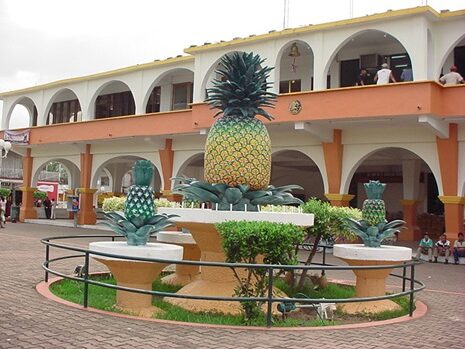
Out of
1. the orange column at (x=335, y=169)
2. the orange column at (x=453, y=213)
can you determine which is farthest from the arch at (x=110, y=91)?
the orange column at (x=453, y=213)

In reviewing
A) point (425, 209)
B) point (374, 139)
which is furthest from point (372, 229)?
point (425, 209)

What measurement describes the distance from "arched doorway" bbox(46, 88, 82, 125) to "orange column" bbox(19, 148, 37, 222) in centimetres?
275

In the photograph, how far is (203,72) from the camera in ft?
72.6

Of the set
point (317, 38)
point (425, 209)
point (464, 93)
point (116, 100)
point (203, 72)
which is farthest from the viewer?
point (116, 100)

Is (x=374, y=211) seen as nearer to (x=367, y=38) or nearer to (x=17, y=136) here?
(x=367, y=38)

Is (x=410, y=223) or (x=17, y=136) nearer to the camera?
(x=410, y=223)

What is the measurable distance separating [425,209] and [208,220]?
21.7 metres

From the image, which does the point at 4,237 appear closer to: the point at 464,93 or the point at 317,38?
the point at 317,38

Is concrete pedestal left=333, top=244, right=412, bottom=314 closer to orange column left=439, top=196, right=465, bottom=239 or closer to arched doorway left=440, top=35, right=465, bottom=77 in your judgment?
orange column left=439, top=196, right=465, bottom=239

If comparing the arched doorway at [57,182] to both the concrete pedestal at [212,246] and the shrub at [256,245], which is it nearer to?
the concrete pedestal at [212,246]

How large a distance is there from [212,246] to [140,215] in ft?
4.47

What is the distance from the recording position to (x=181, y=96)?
89.0 ft

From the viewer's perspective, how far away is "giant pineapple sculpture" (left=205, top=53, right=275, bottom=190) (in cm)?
862

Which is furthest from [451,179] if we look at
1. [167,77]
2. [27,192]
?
[27,192]
